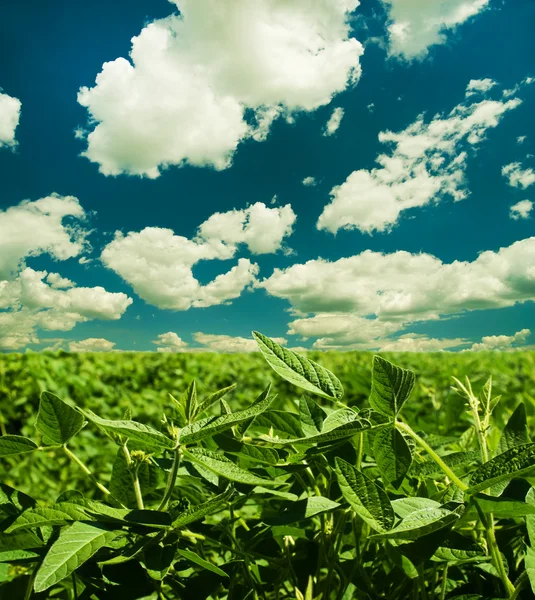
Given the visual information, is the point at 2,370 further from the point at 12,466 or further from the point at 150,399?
the point at 150,399

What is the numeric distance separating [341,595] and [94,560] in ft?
1.29

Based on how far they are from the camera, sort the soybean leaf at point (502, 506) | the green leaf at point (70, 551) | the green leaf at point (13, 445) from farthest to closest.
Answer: the green leaf at point (13, 445), the soybean leaf at point (502, 506), the green leaf at point (70, 551)

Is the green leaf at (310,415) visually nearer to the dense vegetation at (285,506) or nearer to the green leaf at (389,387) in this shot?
the dense vegetation at (285,506)

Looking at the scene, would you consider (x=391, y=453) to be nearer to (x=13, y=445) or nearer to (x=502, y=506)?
(x=502, y=506)

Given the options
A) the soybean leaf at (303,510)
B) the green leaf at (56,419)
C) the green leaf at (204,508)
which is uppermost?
the green leaf at (56,419)

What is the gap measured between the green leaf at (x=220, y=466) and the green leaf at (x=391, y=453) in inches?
8.5

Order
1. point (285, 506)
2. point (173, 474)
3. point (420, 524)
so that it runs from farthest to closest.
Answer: point (285, 506) < point (173, 474) < point (420, 524)

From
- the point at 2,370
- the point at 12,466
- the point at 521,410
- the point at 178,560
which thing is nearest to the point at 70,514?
the point at 178,560

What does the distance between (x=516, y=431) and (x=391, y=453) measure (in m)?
0.24

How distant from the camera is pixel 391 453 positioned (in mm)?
827

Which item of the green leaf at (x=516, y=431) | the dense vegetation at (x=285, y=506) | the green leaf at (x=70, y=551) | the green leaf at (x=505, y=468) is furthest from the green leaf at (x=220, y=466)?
the green leaf at (x=516, y=431)

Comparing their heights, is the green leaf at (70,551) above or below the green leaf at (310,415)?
below

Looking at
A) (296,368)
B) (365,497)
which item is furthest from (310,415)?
(365,497)

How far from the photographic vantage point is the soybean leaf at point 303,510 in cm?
75
